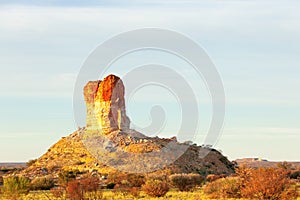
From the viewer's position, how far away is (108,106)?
96.1 metres

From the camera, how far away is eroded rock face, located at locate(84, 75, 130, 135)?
95.8m

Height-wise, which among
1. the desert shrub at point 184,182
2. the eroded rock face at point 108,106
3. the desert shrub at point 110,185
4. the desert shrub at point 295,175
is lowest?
the desert shrub at point 184,182

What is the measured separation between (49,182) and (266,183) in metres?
27.2

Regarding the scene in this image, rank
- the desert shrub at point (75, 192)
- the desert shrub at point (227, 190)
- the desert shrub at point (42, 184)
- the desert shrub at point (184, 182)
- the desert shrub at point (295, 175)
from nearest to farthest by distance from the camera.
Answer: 1. the desert shrub at point (75, 192)
2. the desert shrub at point (227, 190)
3. the desert shrub at point (184, 182)
4. the desert shrub at point (42, 184)
5. the desert shrub at point (295, 175)

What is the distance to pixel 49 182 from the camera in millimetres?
56938

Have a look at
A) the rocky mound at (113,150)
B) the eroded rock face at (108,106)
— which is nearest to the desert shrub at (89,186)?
the rocky mound at (113,150)

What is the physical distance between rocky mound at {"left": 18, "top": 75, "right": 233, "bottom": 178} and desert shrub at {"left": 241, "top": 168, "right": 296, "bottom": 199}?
49.7m

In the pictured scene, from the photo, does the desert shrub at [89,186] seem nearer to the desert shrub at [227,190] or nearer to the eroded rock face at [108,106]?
the desert shrub at [227,190]

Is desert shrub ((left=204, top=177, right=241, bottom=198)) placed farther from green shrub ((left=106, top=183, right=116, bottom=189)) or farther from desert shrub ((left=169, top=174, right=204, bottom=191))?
green shrub ((left=106, top=183, right=116, bottom=189))

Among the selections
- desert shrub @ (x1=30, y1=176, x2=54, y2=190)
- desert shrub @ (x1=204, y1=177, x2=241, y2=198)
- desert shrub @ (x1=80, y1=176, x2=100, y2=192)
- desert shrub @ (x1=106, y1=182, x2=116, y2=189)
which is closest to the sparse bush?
desert shrub @ (x1=80, y1=176, x2=100, y2=192)

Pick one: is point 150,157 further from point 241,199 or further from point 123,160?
point 241,199

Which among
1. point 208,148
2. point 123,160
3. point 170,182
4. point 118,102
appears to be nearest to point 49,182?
point 170,182

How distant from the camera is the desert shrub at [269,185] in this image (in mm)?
34594

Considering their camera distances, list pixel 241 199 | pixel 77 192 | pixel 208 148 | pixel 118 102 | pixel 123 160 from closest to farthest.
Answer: pixel 77 192
pixel 241 199
pixel 123 160
pixel 118 102
pixel 208 148
